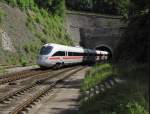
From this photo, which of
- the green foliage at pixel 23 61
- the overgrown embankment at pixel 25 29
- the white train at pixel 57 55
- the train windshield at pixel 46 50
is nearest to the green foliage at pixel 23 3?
the overgrown embankment at pixel 25 29

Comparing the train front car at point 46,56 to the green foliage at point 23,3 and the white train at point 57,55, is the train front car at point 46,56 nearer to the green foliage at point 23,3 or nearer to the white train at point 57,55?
the white train at point 57,55

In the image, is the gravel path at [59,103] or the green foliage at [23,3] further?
the green foliage at [23,3]

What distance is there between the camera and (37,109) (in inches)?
668

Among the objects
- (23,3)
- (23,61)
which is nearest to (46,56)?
(23,61)

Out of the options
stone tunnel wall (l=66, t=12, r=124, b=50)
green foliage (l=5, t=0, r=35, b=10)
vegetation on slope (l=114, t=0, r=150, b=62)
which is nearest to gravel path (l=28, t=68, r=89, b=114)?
vegetation on slope (l=114, t=0, r=150, b=62)

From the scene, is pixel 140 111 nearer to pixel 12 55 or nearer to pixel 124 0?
pixel 124 0

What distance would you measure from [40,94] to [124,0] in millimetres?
12745

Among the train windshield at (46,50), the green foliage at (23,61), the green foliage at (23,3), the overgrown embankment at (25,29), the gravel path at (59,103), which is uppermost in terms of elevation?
the green foliage at (23,3)

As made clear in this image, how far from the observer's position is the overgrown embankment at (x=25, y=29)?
48.0 m

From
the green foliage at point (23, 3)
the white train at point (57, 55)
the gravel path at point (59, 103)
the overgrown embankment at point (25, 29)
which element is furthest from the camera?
the green foliage at point (23, 3)

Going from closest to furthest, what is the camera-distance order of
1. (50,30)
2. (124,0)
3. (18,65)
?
1. (124,0)
2. (18,65)
3. (50,30)

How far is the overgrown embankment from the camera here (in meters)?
48.0

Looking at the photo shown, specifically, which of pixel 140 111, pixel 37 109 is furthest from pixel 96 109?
pixel 37 109

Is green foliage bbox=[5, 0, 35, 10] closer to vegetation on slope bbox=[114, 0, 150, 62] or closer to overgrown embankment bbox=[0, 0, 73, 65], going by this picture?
overgrown embankment bbox=[0, 0, 73, 65]
